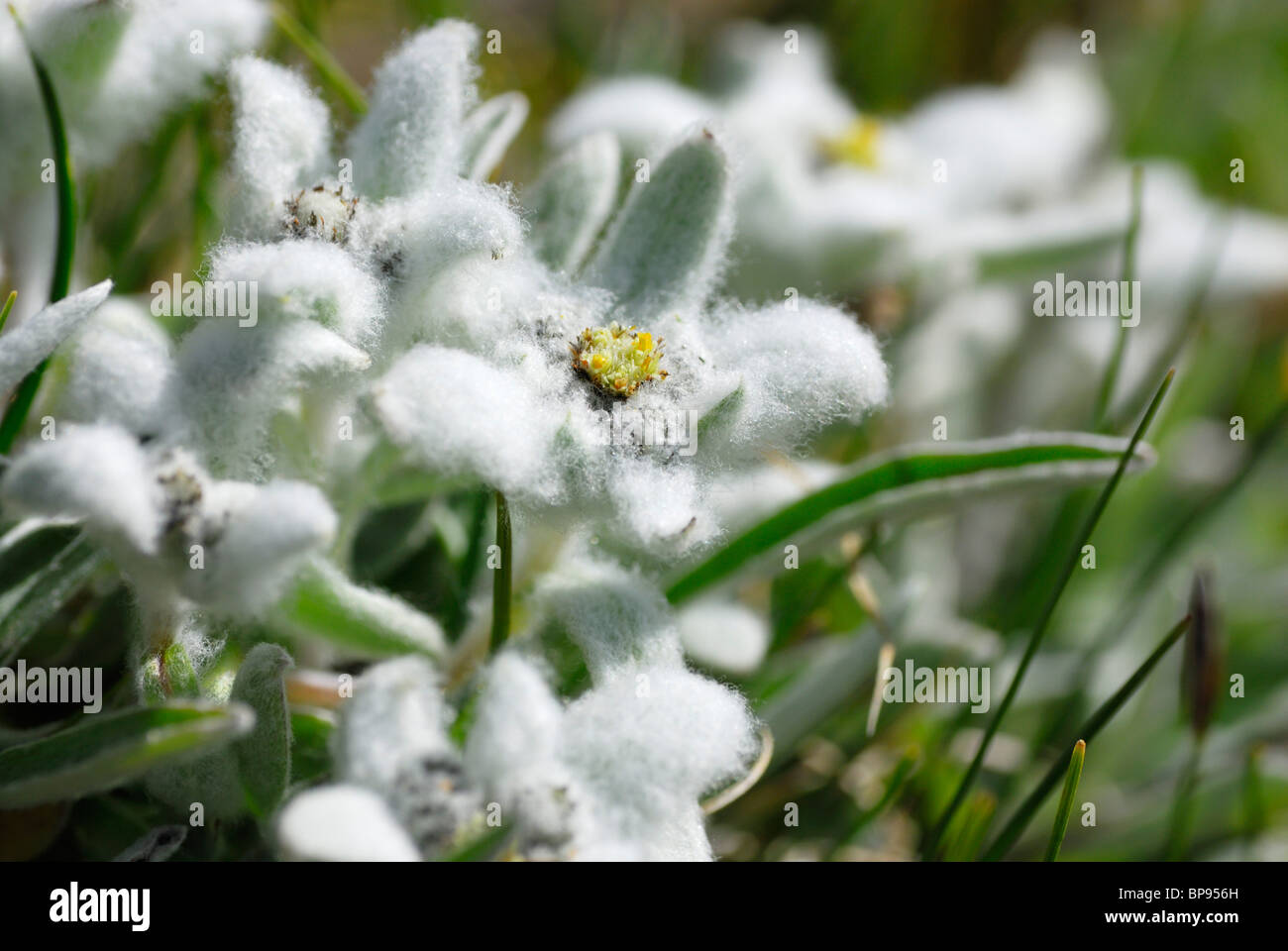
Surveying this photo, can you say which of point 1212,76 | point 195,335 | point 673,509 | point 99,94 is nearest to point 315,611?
point 195,335

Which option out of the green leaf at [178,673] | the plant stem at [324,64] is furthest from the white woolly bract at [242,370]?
the plant stem at [324,64]

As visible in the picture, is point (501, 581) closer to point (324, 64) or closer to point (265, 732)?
point (265, 732)

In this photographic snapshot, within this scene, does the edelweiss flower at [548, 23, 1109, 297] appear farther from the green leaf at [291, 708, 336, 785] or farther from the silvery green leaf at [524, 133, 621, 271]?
the green leaf at [291, 708, 336, 785]

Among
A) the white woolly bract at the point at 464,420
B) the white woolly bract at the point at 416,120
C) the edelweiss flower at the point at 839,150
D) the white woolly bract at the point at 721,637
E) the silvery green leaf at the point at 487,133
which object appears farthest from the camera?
the edelweiss flower at the point at 839,150

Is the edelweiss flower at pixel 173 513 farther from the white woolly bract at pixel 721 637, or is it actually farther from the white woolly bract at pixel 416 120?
the white woolly bract at pixel 721 637

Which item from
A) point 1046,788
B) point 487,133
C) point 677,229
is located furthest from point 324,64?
point 1046,788

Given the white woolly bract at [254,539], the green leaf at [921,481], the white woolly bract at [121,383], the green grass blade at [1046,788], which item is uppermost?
the white woolly bract at [121,383]
